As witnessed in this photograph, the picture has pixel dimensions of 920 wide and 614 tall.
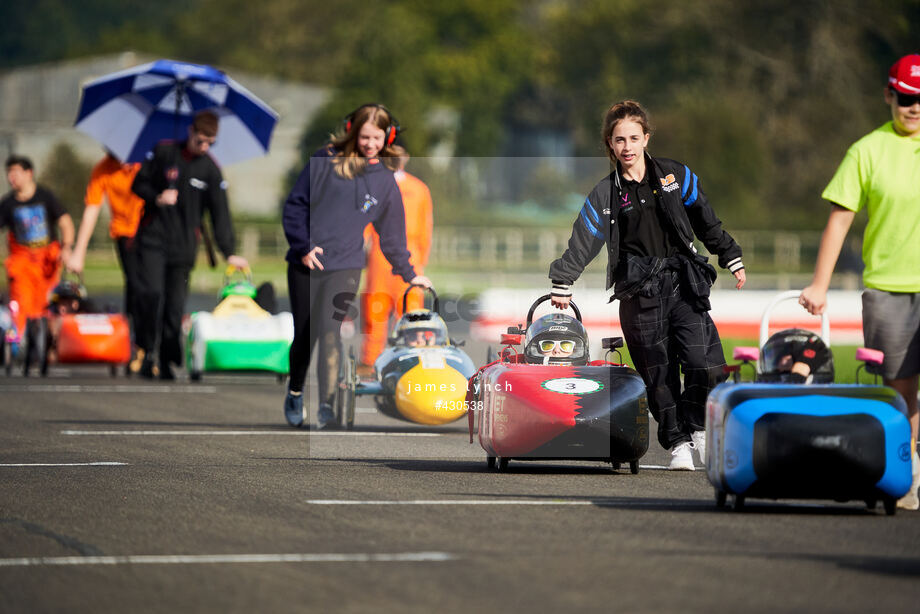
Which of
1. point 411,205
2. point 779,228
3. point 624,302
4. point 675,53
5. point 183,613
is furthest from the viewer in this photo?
point 675,53

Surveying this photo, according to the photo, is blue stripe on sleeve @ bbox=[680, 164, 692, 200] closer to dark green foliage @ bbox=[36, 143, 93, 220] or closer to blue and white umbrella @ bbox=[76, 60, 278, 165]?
blue and white umbrella @ bbox=[76, 60, 278, 165]

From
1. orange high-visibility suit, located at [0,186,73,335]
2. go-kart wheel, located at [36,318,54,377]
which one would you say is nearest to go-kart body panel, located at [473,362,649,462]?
go-kart wheel, located at [36,318,54,377]

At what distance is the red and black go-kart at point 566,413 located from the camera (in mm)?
9883

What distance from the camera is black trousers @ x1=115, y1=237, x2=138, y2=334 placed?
18.3 meters

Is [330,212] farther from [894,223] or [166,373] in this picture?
[166,373]

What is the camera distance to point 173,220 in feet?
58.3

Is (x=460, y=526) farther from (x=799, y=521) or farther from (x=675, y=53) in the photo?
(x=675, y=53)

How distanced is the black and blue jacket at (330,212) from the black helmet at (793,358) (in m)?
4.52

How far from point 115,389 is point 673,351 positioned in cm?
802

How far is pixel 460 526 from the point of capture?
26.2 feet

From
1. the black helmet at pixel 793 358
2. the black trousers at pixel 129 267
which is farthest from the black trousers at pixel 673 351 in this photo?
the black trousers at pixel 129 267

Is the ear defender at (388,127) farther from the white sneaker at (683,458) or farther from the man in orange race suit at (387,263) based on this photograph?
the white sneaker at (683,458)

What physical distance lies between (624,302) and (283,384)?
8.57 m

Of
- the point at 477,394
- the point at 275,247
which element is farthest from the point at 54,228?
the point at 275,247
